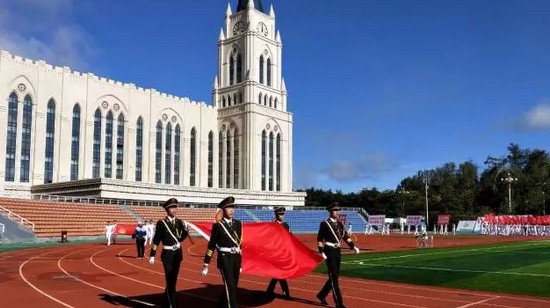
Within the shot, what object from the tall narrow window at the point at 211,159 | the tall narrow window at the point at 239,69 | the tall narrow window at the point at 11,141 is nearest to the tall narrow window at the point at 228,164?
the tall narrow window at the point at 211,159

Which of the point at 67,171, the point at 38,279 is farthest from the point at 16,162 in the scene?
the point at 38,279

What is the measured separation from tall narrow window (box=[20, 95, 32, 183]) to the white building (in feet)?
0.40

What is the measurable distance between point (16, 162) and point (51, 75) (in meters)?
12.3

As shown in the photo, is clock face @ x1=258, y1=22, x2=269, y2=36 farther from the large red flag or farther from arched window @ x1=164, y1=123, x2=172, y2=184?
the large red flag

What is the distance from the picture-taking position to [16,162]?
65.8 m

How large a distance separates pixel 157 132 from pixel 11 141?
919 inches

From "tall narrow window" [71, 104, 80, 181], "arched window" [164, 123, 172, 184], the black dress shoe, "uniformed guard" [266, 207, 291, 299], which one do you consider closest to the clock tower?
"arched window" [164, 123, 172, 184]

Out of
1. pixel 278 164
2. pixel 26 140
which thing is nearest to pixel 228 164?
pixel 278 164

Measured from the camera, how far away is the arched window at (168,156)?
8522 cm

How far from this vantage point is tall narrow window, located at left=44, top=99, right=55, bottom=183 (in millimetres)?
69188

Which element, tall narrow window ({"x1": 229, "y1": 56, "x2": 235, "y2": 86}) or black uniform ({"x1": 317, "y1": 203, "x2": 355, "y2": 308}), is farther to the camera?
tall narrow window ({"x1": 229, "y1": 56, "x2": 235, "y2": 86})

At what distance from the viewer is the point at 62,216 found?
1964 inches

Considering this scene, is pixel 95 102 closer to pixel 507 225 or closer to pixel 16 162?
pixel 16 162

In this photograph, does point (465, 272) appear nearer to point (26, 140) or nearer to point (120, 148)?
point (26, 140)
